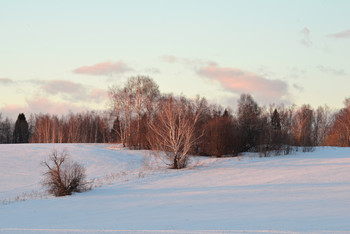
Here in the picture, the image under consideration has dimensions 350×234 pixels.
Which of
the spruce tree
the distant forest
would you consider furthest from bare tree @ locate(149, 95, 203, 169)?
the spruce tree

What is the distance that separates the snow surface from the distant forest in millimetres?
5367

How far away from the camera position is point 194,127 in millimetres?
37906

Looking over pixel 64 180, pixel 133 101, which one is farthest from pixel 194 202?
pixel 133 101

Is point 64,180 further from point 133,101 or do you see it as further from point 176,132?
point 133,101

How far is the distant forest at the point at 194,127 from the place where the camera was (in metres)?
36.8

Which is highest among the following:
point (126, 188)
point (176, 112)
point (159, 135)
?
point (176, 112)

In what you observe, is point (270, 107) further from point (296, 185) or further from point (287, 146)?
point (296, 185)

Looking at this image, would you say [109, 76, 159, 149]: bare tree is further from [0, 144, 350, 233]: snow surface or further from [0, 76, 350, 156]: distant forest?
[0, 144, 350, 233]: snow surface

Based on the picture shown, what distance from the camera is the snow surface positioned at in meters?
13.6

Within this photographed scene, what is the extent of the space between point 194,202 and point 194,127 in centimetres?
1898

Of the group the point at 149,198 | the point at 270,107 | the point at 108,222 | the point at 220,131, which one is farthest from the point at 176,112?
the point at 270,107

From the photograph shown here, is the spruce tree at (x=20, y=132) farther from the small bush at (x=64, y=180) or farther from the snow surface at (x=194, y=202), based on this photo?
the small bush at (x=64, y=180)

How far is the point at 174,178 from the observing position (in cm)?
2978

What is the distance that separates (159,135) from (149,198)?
1727cm
